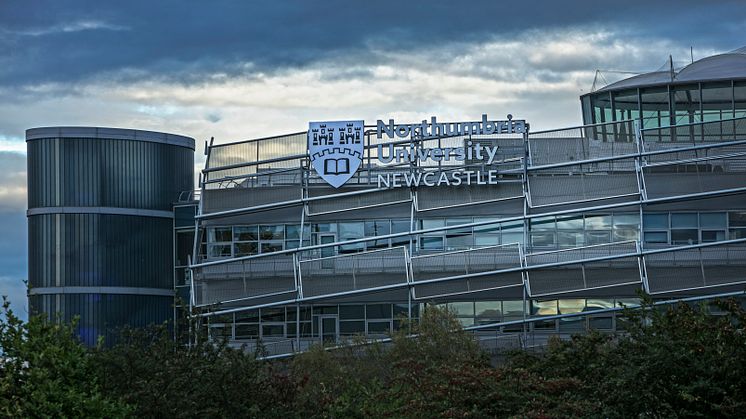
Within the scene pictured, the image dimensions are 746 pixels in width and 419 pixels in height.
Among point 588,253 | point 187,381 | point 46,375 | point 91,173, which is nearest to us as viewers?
point 46,375

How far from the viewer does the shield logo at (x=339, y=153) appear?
2606 inches

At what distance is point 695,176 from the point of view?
63.7m

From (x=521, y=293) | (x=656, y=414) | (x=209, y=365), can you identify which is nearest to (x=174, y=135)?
(x=521, y=293)

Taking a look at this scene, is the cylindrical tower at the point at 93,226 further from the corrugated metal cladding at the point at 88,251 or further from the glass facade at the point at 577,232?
the glass facade at the point at 577,232

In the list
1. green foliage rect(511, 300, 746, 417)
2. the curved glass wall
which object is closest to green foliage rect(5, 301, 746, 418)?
green foliage rect(511, 300, 746, 417)

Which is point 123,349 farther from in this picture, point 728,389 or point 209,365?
point 728,389

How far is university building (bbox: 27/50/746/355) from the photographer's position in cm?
6234

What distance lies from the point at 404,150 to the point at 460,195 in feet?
11.6

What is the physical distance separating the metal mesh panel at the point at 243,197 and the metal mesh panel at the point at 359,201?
3.93 ft

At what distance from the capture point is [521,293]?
63500 mm

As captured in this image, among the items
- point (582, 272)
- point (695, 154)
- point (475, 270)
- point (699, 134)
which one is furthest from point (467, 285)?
point (699, 134)

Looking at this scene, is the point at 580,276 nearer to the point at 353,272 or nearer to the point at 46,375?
the point at 353,272

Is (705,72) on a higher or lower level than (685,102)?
higher

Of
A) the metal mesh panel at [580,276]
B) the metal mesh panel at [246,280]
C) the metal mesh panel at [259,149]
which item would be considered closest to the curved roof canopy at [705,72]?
the metal mesh panel at [580,276]
